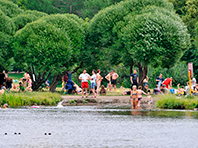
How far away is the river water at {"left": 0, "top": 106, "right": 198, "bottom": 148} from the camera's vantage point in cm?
1193

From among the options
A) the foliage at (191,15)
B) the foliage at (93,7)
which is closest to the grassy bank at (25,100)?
the foliage at (191,15)

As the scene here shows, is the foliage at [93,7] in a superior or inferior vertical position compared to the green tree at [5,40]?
superior

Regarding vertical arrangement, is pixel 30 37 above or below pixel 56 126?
above

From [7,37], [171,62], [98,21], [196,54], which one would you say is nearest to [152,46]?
[171,62]

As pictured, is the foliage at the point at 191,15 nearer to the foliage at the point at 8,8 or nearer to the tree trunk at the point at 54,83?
the foliage at the point at 8,8

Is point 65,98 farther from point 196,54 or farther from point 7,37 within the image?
point 196,54

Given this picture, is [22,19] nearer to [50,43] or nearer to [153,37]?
[50,43]

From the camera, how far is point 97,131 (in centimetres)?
1434

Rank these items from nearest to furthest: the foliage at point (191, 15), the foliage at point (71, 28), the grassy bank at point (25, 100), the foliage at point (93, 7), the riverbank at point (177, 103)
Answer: the riverbank at point (177, 103)
the grassy bank at point (25, 100)
the foliage at point (71, 28)
the foliage at point (191, 15)
the foliage at point (93, 7)

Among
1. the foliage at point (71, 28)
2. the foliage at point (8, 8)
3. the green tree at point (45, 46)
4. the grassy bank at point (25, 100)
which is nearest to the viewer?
the grassy bank at point (25, 100)

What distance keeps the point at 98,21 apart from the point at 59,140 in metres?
24.8

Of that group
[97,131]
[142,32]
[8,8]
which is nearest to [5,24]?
[8,8]

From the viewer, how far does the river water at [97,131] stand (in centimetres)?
1193

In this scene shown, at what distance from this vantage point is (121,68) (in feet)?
167
